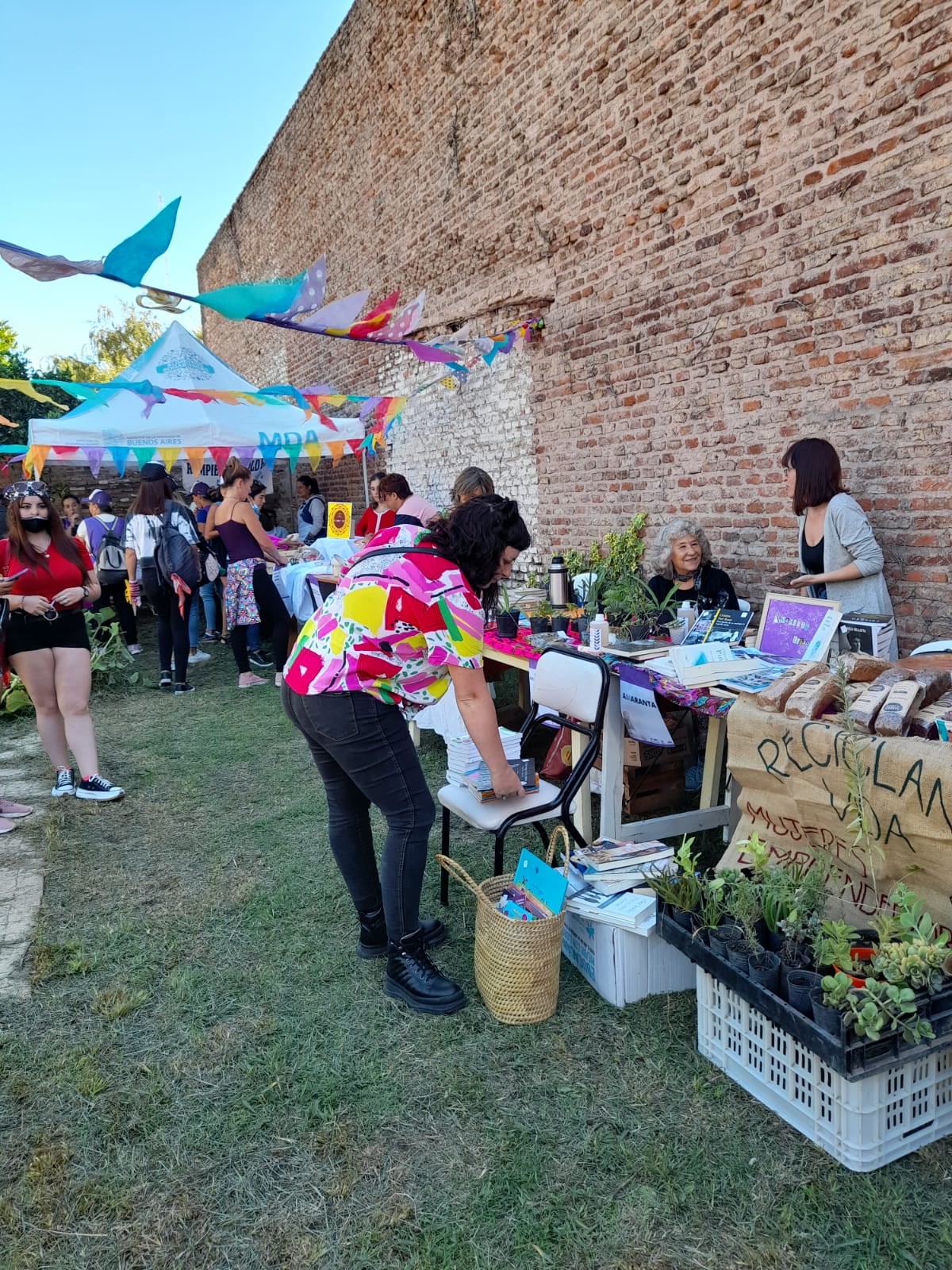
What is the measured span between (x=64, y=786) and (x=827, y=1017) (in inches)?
168

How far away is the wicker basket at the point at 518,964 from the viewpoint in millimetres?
2467

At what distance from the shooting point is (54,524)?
169 inches

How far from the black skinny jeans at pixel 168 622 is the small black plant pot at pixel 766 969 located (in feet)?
19.5

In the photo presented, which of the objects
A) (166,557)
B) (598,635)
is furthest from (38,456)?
(598,635)

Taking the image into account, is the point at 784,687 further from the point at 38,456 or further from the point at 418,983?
the point at 38,456

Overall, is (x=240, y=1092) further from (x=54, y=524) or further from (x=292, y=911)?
(x=54, y=524)

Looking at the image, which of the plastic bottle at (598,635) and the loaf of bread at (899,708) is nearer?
the loaf of bread at (899,708)

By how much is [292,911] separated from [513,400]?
17.1ft

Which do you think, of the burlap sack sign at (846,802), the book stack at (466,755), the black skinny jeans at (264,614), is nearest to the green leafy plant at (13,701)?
the black skinny jeans at (264,614)

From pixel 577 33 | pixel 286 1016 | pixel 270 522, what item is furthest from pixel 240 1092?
pixel 270 522

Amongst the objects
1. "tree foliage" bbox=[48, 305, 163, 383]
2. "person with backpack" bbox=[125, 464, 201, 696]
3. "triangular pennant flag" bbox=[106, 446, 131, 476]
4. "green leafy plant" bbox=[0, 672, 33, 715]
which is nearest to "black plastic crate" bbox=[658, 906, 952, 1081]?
"person with backpack" bbox=[125, 464, 201, 696]

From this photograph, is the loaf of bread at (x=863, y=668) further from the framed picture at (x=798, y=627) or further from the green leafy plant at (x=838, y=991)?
the green leafy plant at (x=838, y=991)

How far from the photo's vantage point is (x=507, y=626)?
419 cm

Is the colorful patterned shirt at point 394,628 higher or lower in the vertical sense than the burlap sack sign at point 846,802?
higher
